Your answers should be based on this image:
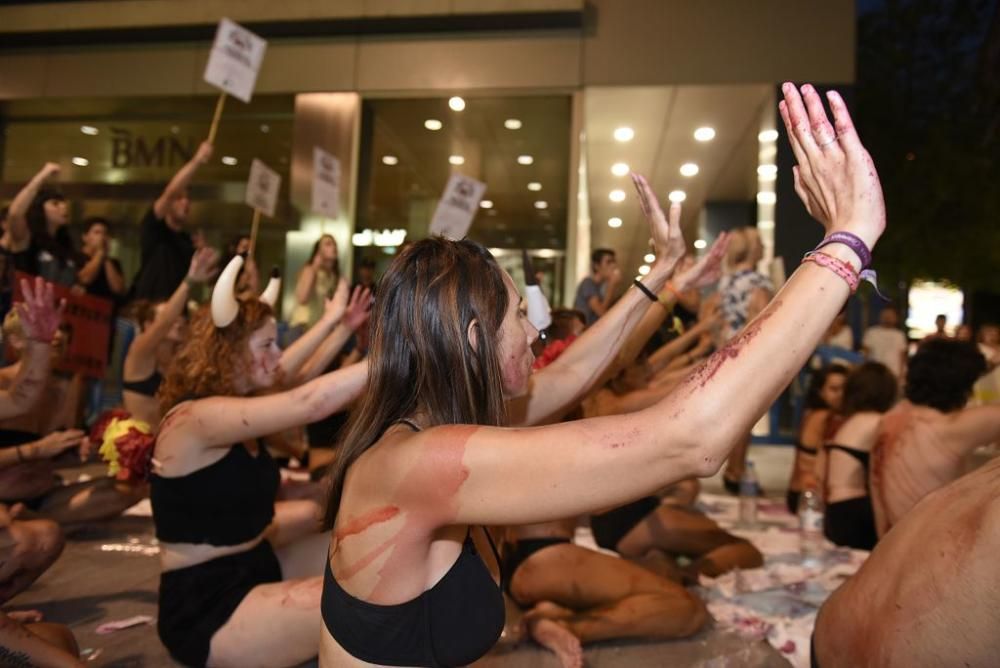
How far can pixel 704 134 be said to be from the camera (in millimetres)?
11359

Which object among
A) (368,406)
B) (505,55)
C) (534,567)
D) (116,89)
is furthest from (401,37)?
(368,406)

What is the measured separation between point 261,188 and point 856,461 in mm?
5081

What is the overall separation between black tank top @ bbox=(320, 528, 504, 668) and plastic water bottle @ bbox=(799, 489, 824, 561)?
158 inches

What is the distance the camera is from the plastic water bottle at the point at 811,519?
5.22 metres

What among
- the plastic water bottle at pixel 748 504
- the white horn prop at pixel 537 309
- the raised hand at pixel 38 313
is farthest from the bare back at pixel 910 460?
the raised hand at pixel 38 313

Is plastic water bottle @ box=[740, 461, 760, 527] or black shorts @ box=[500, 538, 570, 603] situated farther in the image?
plastic water bottle @ box=[740, 461, 760, 527]

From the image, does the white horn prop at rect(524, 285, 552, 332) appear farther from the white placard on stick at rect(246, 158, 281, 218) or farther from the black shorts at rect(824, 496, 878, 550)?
the white placard on stick at rect(246, 158, 281, 218)

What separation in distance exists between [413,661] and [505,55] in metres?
9.39

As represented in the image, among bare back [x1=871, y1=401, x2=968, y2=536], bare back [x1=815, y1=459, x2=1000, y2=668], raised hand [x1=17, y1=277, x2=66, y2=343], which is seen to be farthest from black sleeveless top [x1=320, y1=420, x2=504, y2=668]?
bare back [x1=871, y1=401, x2=968, y2=536]

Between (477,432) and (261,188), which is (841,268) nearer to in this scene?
(477,432)

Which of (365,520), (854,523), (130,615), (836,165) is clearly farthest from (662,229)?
(854,523)

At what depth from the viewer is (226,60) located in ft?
21.2

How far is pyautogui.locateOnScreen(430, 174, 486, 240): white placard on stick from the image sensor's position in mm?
6684

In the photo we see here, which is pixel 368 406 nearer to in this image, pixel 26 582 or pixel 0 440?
pixel 26 582
